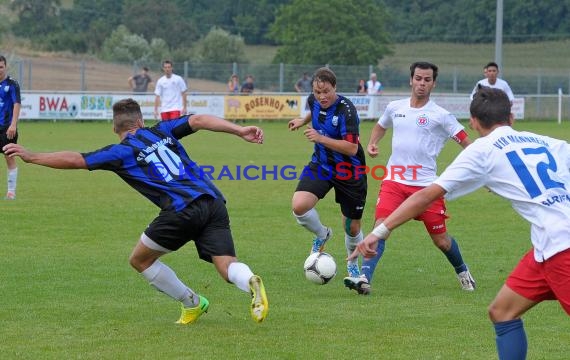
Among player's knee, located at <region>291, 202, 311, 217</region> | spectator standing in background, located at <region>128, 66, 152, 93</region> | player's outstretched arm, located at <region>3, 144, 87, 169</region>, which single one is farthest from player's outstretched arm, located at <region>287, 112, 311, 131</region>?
spectator standing in background, located at <region>128, 66, 152, 93</region>

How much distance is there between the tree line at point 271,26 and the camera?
6369cm

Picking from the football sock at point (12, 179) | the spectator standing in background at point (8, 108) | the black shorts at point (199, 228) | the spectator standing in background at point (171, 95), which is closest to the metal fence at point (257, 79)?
the spectator standing in background at point (171, 95)

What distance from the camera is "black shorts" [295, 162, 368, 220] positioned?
9.01m

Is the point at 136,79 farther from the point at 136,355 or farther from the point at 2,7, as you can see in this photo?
the point at 2,7

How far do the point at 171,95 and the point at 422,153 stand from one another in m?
14.2

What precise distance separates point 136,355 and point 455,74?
1551 inches

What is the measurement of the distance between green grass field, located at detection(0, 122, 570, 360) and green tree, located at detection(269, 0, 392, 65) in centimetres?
4897

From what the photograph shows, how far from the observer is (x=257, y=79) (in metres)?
41.9

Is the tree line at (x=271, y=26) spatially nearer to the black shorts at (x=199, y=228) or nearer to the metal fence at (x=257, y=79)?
the metal fence at (x=257, y=79)

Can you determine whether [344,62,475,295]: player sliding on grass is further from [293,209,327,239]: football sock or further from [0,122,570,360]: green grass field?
[293,209,327,239]: football sock

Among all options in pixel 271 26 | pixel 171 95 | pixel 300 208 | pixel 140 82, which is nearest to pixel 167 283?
pixel 300 208

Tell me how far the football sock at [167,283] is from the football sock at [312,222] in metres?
2.12

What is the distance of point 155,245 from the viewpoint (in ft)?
22.8

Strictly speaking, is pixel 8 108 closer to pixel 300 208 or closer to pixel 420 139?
pixel 300 208
